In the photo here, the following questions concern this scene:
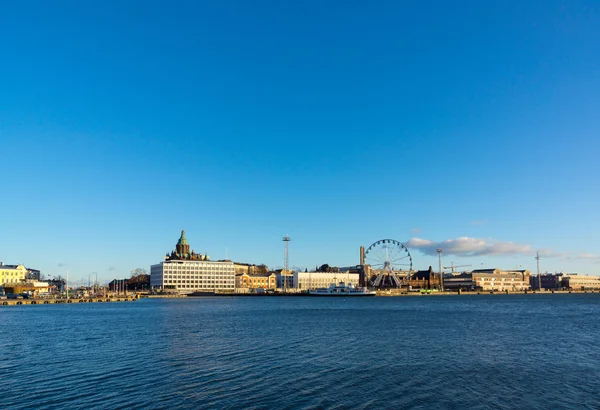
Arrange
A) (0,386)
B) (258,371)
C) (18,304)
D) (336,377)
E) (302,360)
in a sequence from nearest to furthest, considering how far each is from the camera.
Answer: (0,386)
(336,377)
(258,371)
(302,360)
(18,304)

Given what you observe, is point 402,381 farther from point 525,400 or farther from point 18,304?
point 18,304

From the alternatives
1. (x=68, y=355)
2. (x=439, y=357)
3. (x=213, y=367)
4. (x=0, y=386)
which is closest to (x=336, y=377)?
(x=213, y=367)

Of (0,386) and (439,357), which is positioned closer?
(0,386)

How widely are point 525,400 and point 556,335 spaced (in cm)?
3268

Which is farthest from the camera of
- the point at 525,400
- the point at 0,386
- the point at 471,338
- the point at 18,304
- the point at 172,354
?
the point at 18,304

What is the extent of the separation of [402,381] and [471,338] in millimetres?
23908

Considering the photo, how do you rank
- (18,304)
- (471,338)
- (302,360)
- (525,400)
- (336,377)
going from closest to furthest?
(525,400) → (336,377) → (302,360) → (471,338) → (18,304)

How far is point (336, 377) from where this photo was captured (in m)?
30.6

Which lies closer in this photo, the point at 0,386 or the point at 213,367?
the point at 0,386

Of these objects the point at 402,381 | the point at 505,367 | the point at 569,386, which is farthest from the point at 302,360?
the point at 569,386

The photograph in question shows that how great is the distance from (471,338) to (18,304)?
399 ft

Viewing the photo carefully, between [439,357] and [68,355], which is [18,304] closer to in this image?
[68,355]

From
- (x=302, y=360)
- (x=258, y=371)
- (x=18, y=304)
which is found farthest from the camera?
(x=18, y=304)

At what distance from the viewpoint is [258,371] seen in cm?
3266
